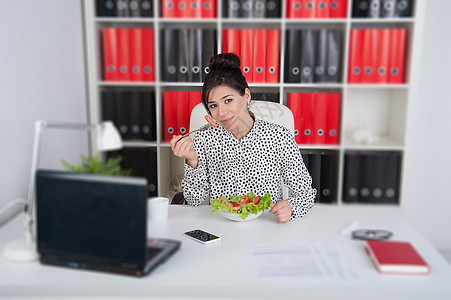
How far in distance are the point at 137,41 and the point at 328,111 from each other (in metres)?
1.02

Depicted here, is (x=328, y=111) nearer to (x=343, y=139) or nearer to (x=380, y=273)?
(x=343, y=139)

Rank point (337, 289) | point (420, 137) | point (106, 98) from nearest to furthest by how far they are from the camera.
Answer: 1. point (337, 289)
2. point (106, 98)
3. point (420, 137)

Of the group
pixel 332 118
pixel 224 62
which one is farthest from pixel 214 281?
pixel 332 118

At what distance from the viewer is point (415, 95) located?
207cm

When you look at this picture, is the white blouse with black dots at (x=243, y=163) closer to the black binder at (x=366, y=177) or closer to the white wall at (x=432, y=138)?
the black binder at (x=366, y=177)

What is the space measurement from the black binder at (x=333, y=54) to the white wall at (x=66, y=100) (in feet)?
1.42

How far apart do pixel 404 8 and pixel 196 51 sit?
41.5 inches

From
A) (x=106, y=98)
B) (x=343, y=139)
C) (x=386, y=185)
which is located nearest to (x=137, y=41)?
(x=106, y=98)

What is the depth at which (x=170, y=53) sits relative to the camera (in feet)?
6.46

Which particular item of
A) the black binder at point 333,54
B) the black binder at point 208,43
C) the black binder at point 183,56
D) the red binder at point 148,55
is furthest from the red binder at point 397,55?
the red binder at point 148,55

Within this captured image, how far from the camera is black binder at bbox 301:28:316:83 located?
2000 millimetres

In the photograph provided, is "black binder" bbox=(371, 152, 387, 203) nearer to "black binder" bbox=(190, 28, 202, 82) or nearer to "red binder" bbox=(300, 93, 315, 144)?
"red binder" bbox=(300, 93, 315, 144)

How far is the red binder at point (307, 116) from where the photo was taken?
2.05 m

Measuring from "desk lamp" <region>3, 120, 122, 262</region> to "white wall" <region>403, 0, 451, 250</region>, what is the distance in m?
1.74
